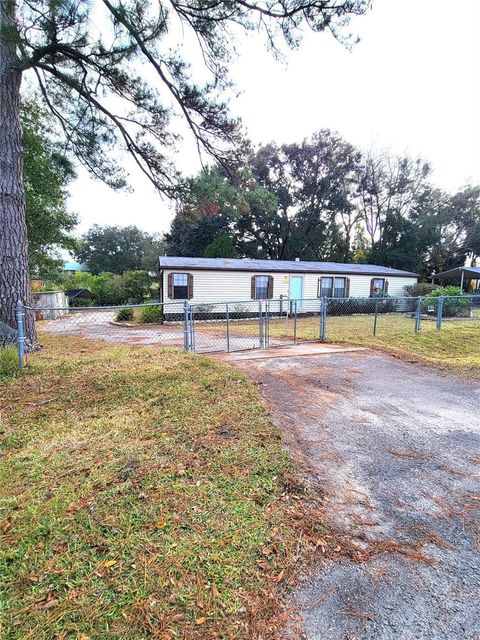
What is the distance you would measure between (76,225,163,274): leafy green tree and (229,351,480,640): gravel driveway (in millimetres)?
39857

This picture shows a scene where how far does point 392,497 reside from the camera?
2.09 metres

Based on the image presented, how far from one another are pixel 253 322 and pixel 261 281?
2.86m

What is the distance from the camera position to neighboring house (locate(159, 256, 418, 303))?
14.8 m

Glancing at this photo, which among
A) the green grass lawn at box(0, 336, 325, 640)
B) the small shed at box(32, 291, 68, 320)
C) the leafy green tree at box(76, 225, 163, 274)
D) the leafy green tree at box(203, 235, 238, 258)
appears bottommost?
the green grass lawn at box(0, 336, 325, 640)

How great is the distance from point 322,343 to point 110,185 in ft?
21.0

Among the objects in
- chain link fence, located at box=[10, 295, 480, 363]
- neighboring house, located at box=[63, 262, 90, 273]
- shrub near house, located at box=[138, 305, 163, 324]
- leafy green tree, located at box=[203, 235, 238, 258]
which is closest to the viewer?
chain link fence, located at box=[10, 295, 480, 363]

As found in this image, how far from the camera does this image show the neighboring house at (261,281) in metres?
14.8

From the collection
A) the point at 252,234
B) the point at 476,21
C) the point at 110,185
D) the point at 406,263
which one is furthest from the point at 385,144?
the point at 110,185

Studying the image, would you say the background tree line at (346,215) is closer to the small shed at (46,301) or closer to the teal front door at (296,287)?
the teal front door at (296,287)

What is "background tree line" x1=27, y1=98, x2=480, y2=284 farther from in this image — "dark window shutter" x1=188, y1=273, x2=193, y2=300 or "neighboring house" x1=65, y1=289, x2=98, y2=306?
"dark window shutter" x1=188, y1=273, x2=193, y2=300

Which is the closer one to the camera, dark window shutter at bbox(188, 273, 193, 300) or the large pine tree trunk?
the large pine tree trunk

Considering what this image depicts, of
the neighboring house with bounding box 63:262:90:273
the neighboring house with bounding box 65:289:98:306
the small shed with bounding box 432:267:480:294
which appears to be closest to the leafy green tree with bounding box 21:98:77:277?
the neighboring house with bounding box 65:289:98:306

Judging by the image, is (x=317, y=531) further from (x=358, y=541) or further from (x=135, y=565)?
(x=135, y=565)

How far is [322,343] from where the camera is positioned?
27.3 feet
